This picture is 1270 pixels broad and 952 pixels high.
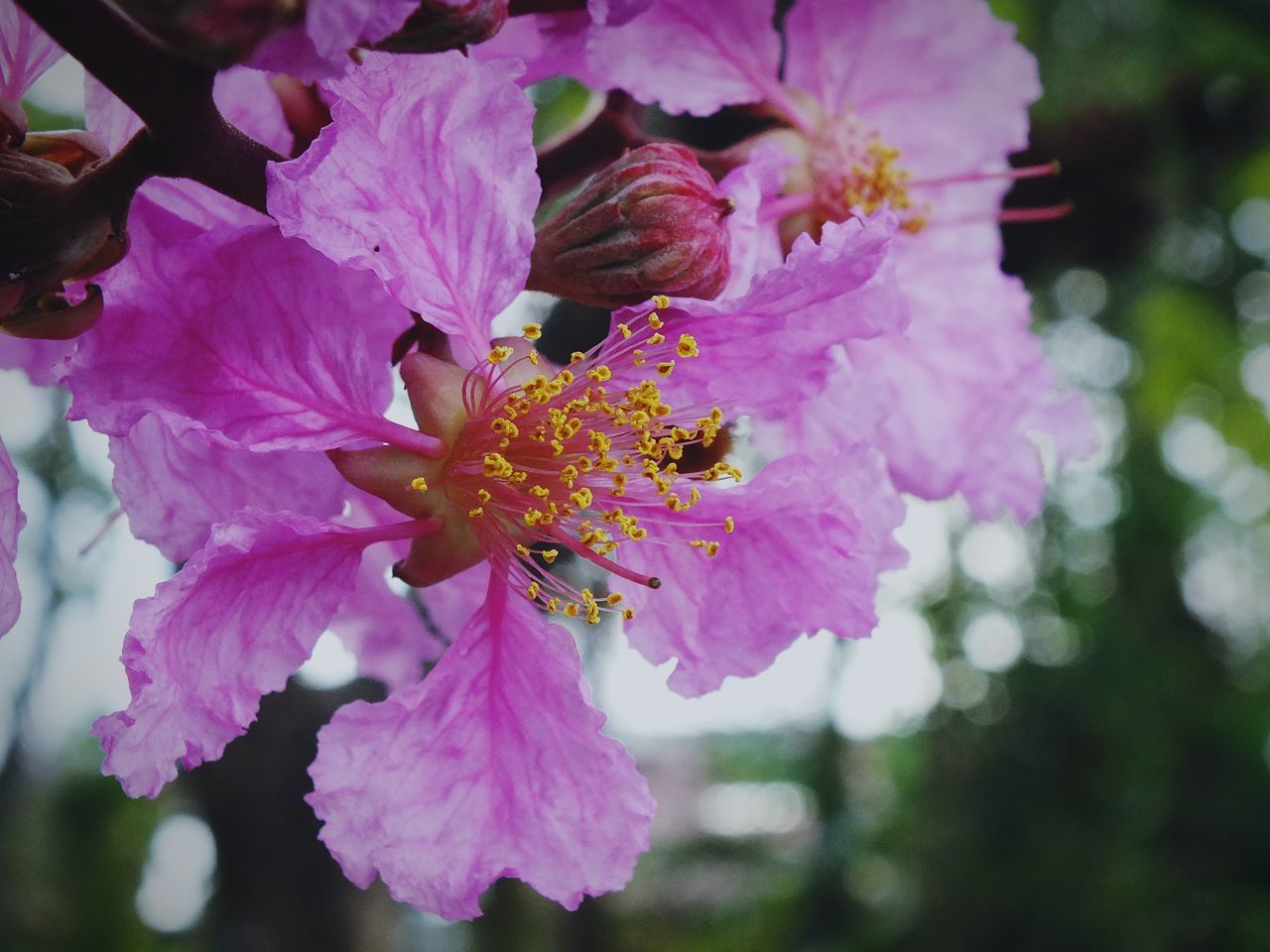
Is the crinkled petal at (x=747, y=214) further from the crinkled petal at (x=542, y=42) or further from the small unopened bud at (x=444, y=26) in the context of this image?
the small unopened bud at (x=444, y=26)

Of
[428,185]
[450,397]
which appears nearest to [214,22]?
[428,185]

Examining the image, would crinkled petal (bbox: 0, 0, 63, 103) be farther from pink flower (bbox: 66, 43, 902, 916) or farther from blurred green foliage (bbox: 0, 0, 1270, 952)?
blurred green foliage (bbox: 0, 0, 1270, 952)

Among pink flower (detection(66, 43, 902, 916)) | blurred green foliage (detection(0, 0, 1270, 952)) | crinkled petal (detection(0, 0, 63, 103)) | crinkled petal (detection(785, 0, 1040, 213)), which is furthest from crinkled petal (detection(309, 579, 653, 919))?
blurred green foliage (detection(0, 0, 1270, 952))

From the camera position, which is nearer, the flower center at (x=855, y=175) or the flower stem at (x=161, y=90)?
the flower stem at (x=161, y=90)

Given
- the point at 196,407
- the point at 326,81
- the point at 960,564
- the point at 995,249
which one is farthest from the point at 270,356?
the point at 960,564

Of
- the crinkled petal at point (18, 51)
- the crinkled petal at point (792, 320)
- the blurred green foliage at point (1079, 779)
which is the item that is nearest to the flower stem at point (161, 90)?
the crinkled petal at point (18, 51)

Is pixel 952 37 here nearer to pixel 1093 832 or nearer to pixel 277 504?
pixel 277 504

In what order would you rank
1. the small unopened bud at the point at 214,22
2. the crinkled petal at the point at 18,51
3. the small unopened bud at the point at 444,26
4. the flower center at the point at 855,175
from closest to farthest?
the small unopened bud at the point at 214,22, the small unopened bud at the point at 444,26, the crinkled petal at the point at 18,51, the flower center at the point at 855,175
